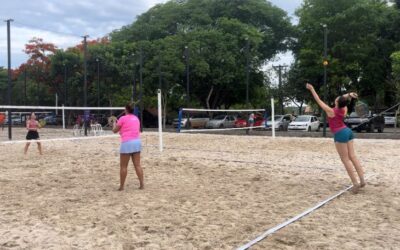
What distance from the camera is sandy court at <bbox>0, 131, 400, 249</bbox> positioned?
509 centimetres

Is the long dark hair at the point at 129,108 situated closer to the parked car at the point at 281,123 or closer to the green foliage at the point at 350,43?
the parked car at the point at 281,123

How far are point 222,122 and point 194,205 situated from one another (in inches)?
1174

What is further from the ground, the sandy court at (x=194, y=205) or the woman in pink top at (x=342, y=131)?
the woman in pink top at (x=342, y=131)

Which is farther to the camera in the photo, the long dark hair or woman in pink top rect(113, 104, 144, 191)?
the long dark hair

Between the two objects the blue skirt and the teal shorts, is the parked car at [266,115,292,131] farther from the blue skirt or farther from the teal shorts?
the blue skirt

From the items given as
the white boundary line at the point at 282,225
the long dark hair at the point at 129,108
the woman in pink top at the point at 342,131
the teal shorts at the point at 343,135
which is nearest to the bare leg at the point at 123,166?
the long dark hair at the point at 129,108

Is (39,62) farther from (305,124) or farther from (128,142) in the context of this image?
(128,142)

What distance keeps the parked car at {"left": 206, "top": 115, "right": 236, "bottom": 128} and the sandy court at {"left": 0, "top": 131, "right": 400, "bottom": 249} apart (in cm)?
2457

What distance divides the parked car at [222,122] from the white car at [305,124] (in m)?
5.54

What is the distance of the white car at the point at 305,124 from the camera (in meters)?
32.2

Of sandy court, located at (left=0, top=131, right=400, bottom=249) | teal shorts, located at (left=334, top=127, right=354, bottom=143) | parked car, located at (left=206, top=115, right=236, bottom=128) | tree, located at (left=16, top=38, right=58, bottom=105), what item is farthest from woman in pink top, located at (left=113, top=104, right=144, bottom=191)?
tree, located at (left=16, top=38, right=58, bottom=105)

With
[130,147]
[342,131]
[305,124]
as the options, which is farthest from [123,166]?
[305,124]

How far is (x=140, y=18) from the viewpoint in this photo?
157ft

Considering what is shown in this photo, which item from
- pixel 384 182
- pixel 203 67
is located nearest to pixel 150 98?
pixel 203 67
